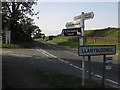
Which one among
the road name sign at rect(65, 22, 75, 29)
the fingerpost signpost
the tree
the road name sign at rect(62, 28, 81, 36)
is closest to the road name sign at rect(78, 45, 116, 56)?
the fingerpost signpost

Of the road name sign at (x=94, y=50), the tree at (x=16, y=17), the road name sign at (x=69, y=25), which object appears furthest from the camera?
the tree at (x=16, y=17)

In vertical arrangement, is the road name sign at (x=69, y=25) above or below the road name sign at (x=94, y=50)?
above

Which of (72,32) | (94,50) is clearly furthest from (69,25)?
(94,50)

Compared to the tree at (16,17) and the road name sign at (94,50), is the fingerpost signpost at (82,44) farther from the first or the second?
the tree at (16,17)

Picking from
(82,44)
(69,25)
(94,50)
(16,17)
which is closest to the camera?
(94,50)

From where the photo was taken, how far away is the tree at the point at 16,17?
169 ft

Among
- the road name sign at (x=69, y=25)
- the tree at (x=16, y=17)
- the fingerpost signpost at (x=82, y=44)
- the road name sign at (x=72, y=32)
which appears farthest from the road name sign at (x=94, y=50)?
the tree at (x=16, y=17)

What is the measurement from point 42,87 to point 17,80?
1.52 meters

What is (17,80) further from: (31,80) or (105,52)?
(105,52)

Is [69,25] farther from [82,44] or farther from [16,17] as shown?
[16,17]

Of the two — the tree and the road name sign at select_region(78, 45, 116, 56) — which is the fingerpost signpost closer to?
the road name sign at select_region(78, 45, 116, 56)

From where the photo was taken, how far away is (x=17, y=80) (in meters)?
12.5

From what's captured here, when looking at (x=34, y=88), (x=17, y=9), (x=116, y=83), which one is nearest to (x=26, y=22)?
(x=17, y=9)

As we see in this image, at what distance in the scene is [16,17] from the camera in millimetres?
52438
